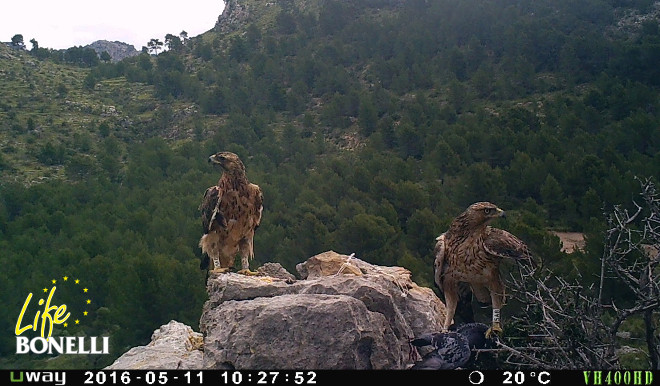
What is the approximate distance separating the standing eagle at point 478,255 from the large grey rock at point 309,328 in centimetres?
59

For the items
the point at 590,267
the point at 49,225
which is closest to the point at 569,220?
the point at 590,267

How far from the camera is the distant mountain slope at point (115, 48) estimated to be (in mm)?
105812

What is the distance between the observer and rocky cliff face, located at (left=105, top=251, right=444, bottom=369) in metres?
3.57

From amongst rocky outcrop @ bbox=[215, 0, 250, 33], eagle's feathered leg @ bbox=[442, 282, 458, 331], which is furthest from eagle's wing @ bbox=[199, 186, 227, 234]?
rocky outcrop @ bbox=[215, 0, 250, 33]

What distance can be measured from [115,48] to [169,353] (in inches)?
4556

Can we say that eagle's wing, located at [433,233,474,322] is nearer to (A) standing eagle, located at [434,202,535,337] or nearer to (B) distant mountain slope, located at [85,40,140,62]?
(A) standing eagle, located at [434,202,535,337]

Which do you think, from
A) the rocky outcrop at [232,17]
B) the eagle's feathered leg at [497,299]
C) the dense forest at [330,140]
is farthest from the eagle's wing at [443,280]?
the rocky outcrop at [232,17]

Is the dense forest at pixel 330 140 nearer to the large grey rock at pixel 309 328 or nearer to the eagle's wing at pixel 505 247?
the eagle's wing at pixel 505 247

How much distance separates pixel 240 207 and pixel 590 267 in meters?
8.57

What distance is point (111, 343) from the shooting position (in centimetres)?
1239

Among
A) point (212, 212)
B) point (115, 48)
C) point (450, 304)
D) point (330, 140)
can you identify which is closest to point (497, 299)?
point (450, 304)

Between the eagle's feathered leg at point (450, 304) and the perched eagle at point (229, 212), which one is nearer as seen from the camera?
the eagle's feathered leg at point (450, 304)

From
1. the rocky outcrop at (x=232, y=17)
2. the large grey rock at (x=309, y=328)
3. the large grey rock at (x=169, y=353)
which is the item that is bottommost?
the large grey rock at (x=169, y=353)

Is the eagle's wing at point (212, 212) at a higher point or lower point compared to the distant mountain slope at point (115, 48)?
lower
